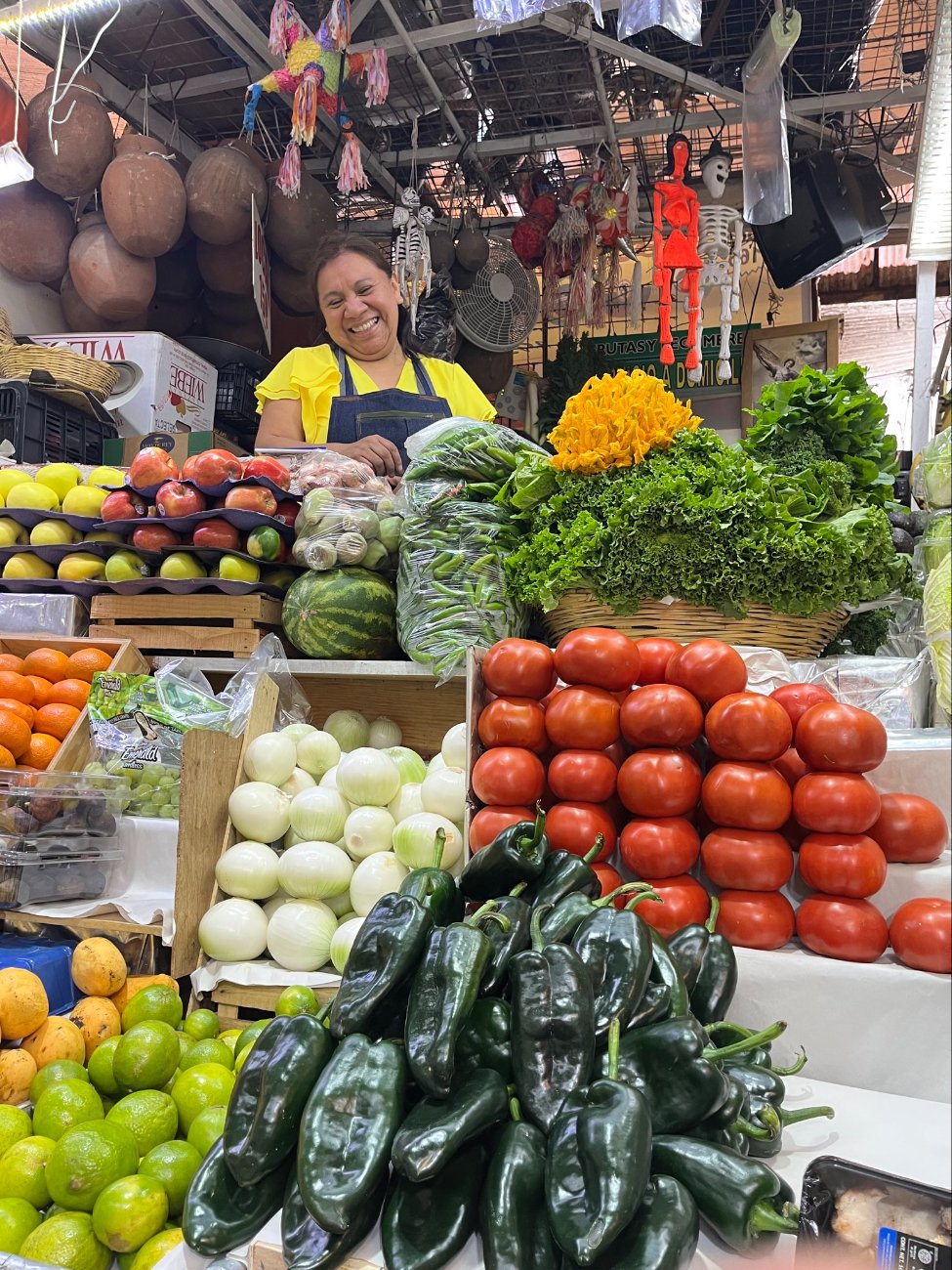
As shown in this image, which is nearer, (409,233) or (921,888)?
(921,888)

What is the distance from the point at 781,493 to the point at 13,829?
A: 2.13 m

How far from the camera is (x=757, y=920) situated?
1.51 meters

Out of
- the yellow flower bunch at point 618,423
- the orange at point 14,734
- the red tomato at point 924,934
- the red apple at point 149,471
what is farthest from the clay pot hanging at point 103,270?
the red tomato at point 924,934

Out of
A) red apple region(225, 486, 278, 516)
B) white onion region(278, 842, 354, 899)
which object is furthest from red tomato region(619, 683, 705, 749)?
red apple region(225, 486, 278, 516)

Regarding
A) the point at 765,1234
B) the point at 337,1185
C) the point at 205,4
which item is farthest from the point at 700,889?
the point at 205,4

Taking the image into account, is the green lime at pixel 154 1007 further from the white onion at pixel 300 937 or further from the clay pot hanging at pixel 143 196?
the clay pot hanging at pixel 143 196

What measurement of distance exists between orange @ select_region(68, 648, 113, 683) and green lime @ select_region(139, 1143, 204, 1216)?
1.69 meters

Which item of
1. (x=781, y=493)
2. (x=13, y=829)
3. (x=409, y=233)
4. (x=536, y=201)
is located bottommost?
(x=13, y=829)

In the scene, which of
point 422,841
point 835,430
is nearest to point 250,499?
point 422,841

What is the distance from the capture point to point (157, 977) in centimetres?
215

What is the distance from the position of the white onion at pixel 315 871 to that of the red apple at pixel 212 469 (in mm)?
1336

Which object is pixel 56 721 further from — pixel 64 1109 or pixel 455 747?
pixel 64 1109

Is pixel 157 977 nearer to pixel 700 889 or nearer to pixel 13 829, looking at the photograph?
pixel 13 829

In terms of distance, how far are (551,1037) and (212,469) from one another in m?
2.34
